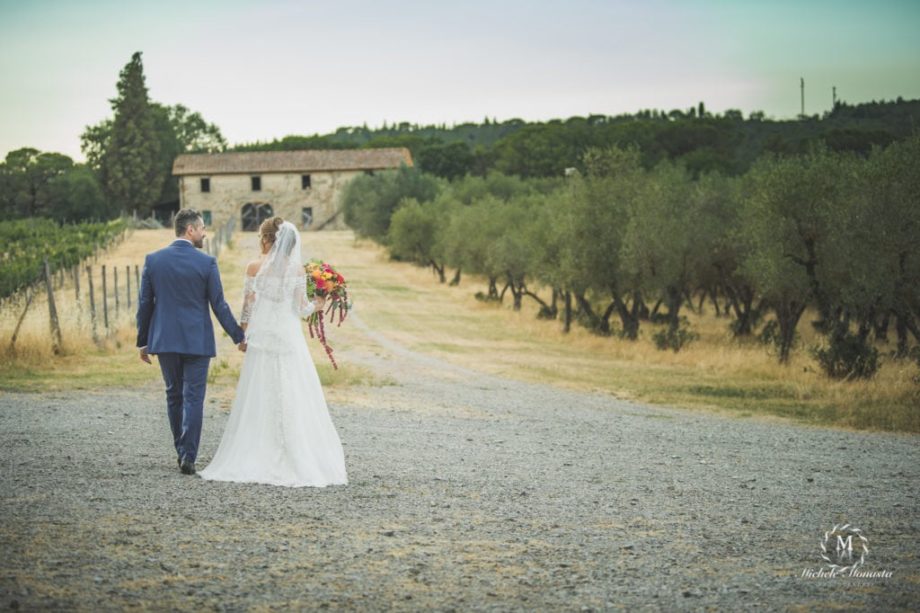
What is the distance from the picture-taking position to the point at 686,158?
8262cm

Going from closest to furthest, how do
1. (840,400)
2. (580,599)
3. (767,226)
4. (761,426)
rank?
(580,599), (761,426), (840,400), (767,226)

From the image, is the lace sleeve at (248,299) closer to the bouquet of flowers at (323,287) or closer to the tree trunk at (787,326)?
the bouquet of flowers at (323,287)

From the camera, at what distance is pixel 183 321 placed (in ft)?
26.3

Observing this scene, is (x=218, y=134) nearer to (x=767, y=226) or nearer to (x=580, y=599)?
(x=767, y=226)

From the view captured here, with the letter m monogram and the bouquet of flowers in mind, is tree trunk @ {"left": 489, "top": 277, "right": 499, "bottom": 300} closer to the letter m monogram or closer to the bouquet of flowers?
the bouquet of flowers

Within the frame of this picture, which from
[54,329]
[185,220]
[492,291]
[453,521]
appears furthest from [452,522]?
[492,291]

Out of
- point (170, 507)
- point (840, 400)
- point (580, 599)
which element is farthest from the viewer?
point (840, 400)

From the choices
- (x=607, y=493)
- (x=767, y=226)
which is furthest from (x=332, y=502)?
(x=767, y=226)

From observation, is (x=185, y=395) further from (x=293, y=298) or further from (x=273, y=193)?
(x=273, y=193)

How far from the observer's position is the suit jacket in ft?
26.2

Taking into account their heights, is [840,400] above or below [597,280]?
below

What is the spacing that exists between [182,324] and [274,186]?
252 feet

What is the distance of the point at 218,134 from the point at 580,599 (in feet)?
389

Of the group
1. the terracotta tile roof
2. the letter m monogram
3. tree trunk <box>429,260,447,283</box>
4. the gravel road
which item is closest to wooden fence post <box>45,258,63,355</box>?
the gravel road
